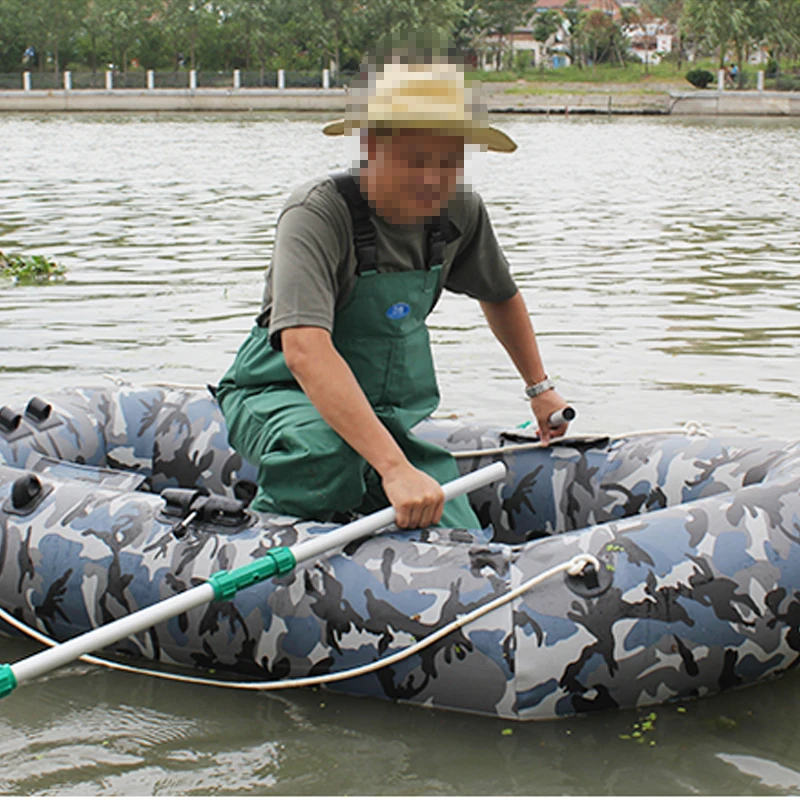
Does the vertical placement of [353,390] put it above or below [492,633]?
above

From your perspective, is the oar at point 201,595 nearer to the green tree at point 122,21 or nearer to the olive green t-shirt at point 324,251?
the olive green t-shirt at point 324,251

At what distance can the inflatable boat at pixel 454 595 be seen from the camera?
317 cm

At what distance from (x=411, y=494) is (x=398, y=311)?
0.55 m

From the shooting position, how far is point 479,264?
148 inches

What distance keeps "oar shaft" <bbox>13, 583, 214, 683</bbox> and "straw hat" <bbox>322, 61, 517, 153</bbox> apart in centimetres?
121

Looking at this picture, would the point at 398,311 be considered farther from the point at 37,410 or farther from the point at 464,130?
the point at 37,410

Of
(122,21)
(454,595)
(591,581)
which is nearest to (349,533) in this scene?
(454,595)

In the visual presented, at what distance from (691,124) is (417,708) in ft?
141

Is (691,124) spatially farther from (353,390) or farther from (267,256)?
(353,390)

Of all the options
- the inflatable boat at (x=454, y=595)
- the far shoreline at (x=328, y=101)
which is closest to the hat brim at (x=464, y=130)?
the inflatable boat at (x=454, y=595)

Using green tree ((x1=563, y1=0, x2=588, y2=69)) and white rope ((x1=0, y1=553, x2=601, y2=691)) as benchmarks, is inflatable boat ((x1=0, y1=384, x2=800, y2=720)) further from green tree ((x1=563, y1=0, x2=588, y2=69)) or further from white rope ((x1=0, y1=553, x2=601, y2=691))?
green tree ((x1=563, y1=0, x2=588, y2=69))

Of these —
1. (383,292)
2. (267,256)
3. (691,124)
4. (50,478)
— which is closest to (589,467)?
(383,292)

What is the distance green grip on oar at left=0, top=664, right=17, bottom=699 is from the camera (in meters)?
2.78

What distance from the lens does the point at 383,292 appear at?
346cm
